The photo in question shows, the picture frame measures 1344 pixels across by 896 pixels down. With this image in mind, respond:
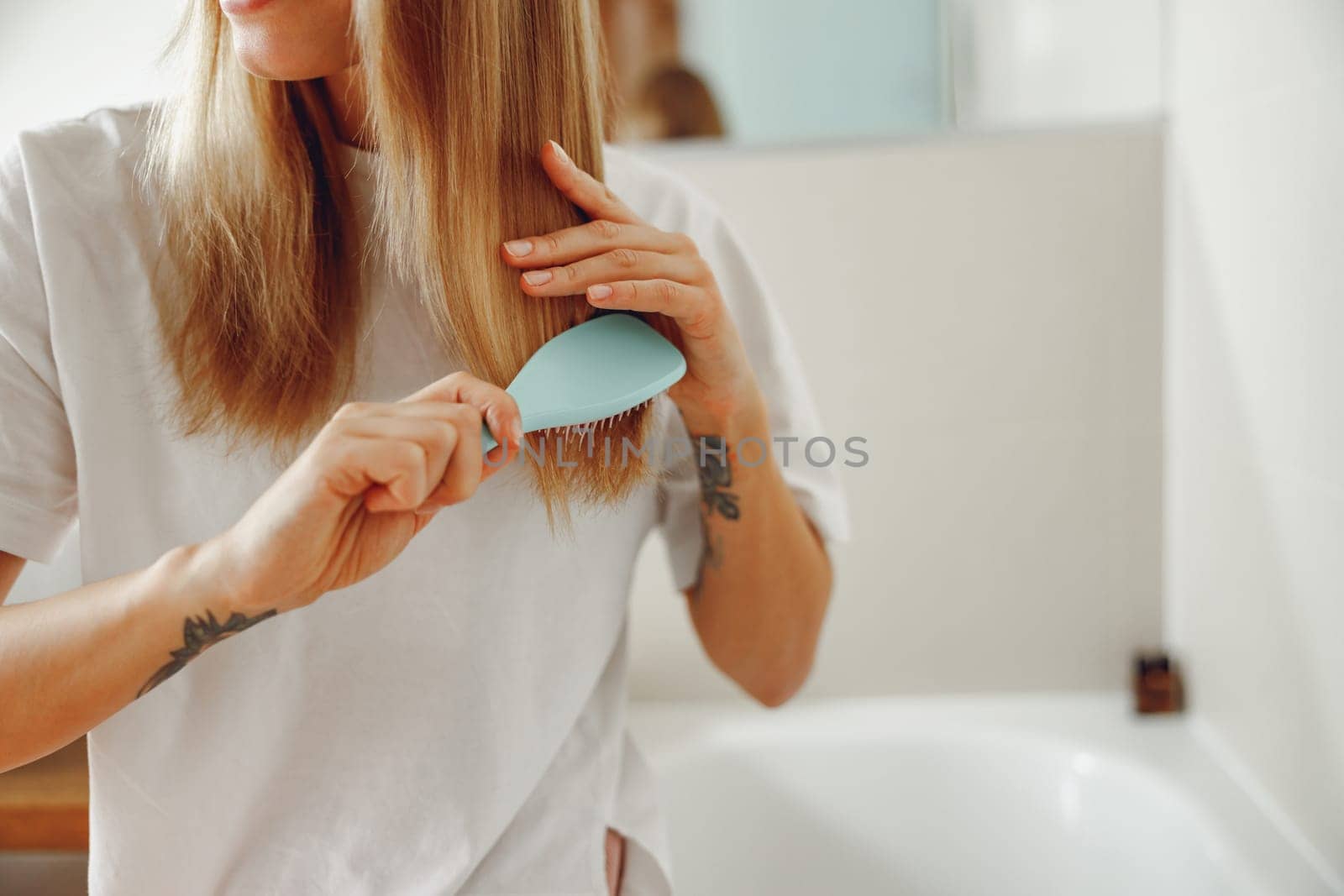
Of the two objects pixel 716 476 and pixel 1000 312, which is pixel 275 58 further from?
pixel 1000 312

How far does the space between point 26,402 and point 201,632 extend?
151 mm

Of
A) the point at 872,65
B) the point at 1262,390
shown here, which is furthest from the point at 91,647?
the point at 872,65

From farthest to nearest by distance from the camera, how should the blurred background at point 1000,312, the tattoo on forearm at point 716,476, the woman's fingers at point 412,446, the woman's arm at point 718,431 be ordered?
the blurred background at point 1000,312 < the tattoo on forearm at point 716,476 < the woman's arm at point 718,431 < the woman's fingers at point 412,446

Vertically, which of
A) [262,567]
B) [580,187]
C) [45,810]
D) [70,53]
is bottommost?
[45,810]

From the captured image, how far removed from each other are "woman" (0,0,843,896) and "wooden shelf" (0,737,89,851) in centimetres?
17

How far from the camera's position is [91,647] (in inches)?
15.0

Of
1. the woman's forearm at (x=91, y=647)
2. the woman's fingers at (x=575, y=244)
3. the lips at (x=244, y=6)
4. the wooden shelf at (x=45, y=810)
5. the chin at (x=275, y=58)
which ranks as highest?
the lips at (x=244, y=6)

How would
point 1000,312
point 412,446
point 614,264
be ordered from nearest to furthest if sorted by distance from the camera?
1. point 412,446
2. point 614,264
3. point 1000,312

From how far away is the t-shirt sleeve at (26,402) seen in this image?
17.2 inches

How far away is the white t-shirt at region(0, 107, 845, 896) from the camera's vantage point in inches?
17.8

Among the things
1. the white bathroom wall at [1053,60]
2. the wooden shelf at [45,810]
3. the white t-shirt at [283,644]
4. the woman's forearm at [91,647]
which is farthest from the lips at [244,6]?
the white bathroom wall at [1053,60]

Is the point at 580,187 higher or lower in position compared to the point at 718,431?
higher

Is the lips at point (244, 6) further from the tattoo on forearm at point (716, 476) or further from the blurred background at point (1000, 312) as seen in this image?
the blurred background at point (1000, 312)

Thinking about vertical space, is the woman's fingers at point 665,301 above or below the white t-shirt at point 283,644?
above
